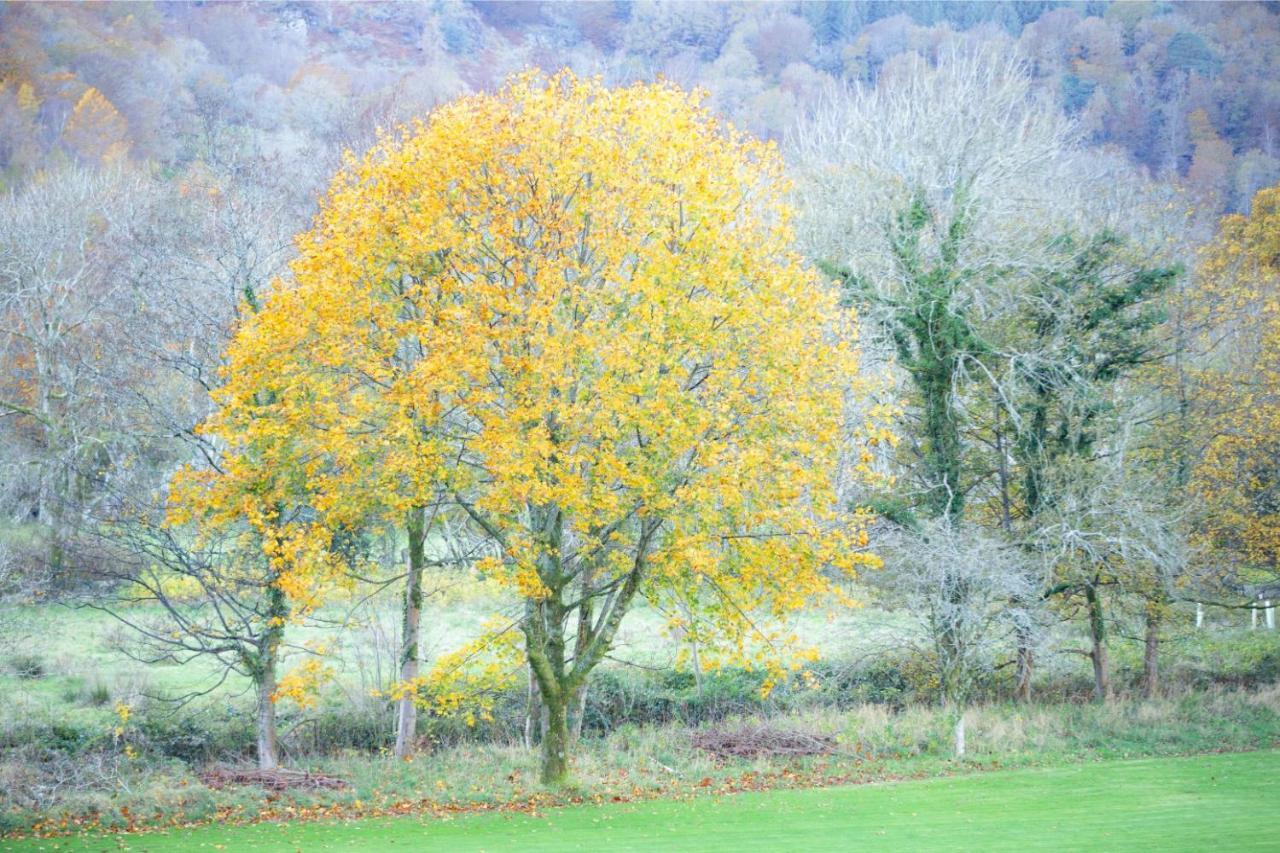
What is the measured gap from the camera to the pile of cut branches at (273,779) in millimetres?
20688

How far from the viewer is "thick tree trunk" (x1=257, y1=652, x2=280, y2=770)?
22.6 meters

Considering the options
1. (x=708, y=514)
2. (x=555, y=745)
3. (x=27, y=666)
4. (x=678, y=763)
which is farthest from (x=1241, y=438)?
(x=27, y=666)

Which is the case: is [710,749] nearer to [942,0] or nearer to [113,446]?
[113,446]

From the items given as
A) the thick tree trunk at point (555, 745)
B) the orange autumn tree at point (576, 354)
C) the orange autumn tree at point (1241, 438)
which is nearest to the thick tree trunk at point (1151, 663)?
the orange autumn tree at point (1241, 438)

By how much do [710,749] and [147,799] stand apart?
466 inches

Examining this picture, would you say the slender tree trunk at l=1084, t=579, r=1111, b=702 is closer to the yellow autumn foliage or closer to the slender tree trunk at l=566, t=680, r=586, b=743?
the yellow autumn foliage

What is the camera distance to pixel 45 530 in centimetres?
3044

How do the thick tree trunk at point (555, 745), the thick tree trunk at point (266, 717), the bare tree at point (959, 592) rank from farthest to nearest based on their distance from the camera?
1. the bare tree at point (959, 592)
2. the thick tree trunk at point (266, 717)
3. the thick tree trunk at point (555, 745)

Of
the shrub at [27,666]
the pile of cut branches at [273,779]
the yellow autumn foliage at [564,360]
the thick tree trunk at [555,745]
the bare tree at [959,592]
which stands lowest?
the pile of cut branches at [273,779]

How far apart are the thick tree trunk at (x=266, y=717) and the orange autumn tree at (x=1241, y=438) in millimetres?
22895

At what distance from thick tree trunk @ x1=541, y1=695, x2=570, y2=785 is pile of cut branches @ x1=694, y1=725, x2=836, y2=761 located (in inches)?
207

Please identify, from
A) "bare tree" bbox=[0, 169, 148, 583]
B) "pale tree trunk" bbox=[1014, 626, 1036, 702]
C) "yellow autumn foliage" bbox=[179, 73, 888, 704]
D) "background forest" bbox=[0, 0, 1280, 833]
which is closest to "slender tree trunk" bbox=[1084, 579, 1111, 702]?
"background forest" bbox=[0, 0, 1280, 833]

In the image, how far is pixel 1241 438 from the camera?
29.0 metres

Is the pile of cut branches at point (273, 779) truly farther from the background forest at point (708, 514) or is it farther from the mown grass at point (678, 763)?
the mown grass at point (678, 763)
